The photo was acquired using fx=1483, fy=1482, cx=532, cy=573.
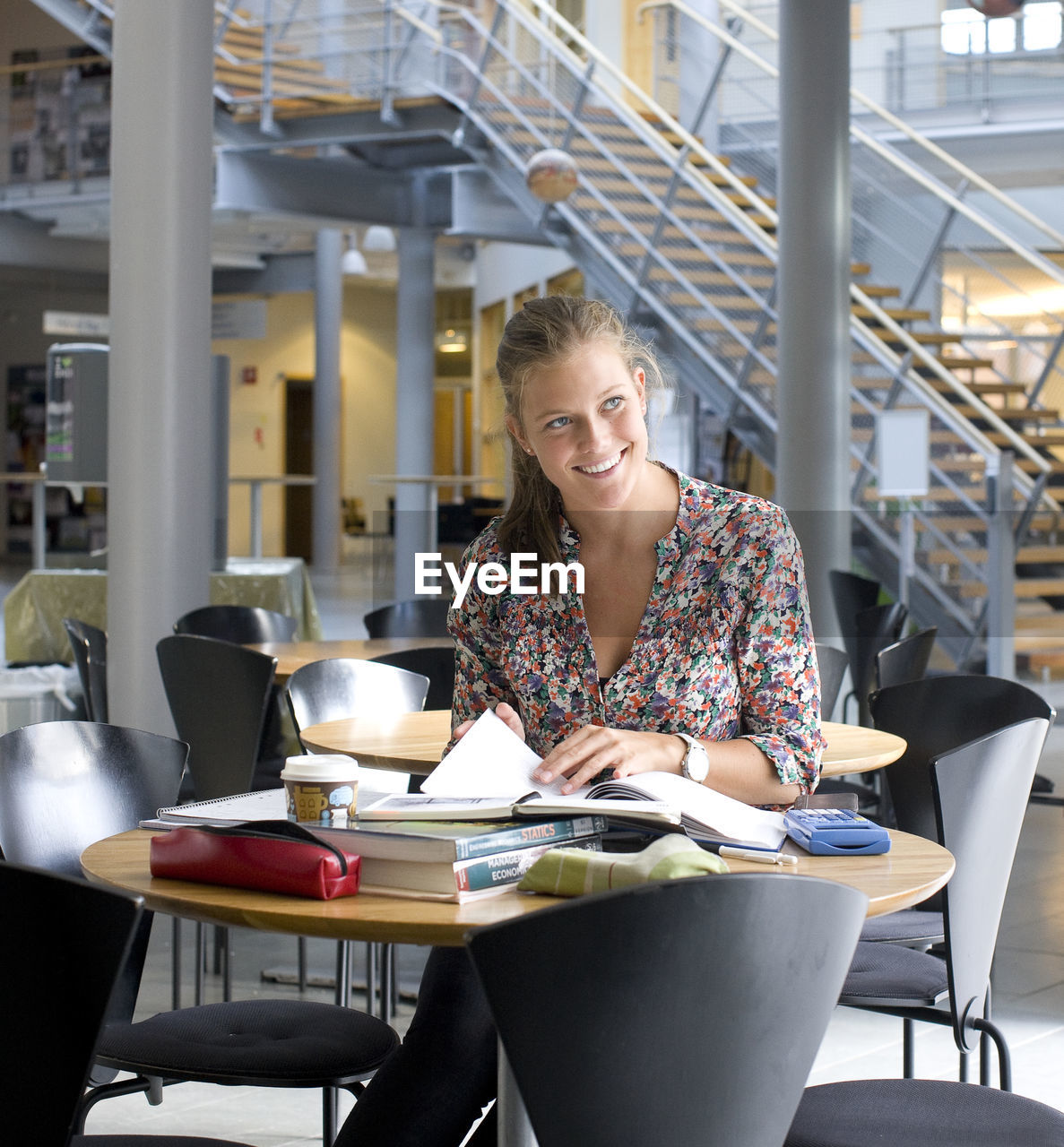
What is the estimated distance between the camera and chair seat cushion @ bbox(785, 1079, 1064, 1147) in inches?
66.2

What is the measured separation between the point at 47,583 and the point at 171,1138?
17.6 feet

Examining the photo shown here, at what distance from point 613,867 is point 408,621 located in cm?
396

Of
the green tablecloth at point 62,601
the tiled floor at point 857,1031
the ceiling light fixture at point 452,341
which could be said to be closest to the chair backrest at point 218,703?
the tiled floor at point 857,1031

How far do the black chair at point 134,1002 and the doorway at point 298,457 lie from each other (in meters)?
20.6

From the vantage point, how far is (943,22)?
11.6 metres

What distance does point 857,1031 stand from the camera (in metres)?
3.50

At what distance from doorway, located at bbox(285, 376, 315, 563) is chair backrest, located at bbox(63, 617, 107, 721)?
17994 mm

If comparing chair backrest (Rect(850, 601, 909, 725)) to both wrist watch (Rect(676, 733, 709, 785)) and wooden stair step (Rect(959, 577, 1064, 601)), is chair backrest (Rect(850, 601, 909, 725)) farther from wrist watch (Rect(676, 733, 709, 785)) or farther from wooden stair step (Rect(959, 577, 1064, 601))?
wrist watch (Rect(676, 733, 709, 785))

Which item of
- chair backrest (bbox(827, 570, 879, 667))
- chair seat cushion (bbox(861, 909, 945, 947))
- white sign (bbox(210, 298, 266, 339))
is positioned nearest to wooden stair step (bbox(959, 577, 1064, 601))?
chair backrest (bbox(827, 570, 879, 667))

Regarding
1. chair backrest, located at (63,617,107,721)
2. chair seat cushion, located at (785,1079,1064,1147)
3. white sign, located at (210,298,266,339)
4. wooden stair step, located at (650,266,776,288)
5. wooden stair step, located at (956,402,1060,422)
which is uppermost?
white sign, located at (210,298,266,339)

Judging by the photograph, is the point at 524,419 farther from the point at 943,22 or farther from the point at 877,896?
the point at 943,22

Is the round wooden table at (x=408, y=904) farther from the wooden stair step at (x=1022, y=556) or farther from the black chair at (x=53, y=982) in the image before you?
the wooden stair step at (x=1022, y=556)

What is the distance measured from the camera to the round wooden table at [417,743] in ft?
8.89

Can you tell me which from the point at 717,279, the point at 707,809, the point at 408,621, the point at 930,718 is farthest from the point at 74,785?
the point at 717,279
